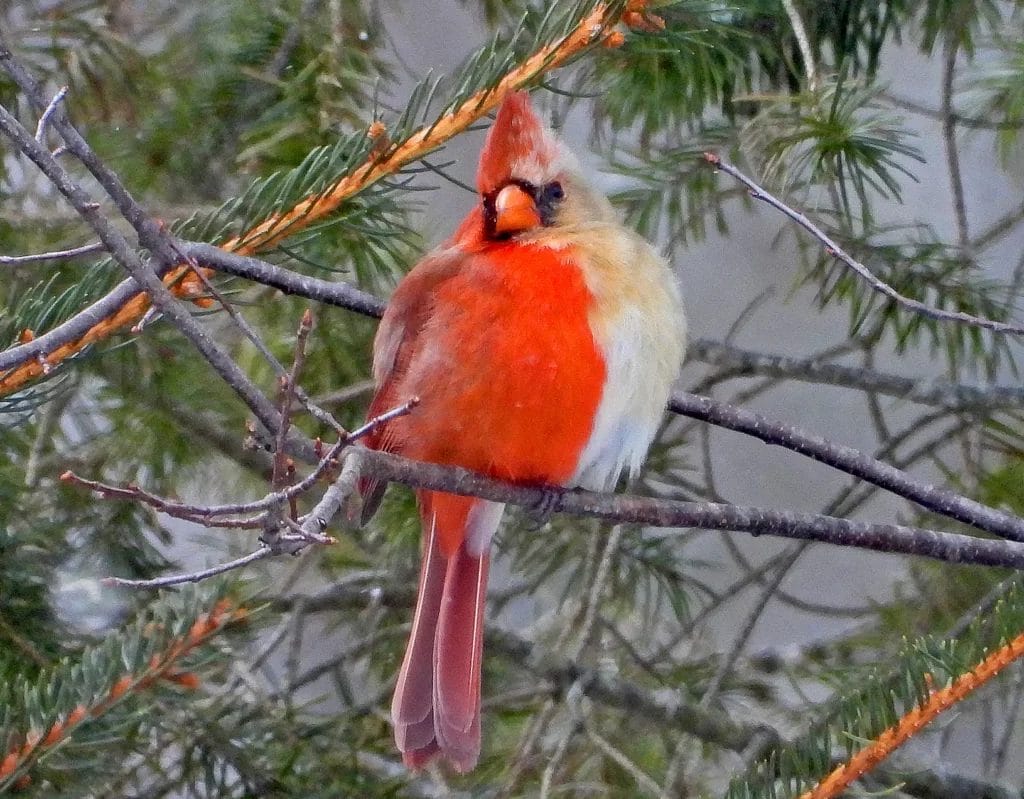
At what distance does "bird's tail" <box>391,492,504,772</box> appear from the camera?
122 centimetres

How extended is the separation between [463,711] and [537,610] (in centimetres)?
100

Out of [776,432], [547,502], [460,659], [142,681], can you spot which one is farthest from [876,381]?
[142,681]

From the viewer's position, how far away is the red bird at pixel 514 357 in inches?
44.5

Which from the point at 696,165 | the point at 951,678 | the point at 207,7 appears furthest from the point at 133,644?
the point at 207,7

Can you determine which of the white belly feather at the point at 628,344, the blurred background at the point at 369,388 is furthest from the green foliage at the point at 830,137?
the white belly feather at the point at 628,344

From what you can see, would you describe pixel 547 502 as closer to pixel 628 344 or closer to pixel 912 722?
pixel 628 344

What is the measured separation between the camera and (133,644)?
3.06ft

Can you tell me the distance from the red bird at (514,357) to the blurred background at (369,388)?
71 mm

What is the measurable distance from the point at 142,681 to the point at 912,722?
0.57m

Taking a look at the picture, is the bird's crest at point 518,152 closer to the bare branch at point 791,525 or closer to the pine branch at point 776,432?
the pine branch at point 776,432

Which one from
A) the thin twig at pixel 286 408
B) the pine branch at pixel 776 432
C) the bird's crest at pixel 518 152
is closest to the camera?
the thin twig at pixel 286 408

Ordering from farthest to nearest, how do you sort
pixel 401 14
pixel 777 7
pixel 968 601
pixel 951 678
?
pixel 401 14 < pixel 968 601 < pixel 777 7 < pixel 951 678

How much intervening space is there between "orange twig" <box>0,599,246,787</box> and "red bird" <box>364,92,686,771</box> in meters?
0.27

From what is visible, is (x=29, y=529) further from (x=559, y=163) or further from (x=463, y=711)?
(x=559, y=163)
